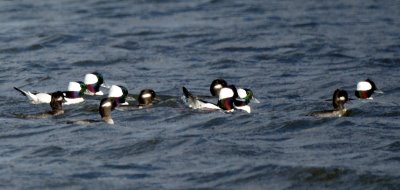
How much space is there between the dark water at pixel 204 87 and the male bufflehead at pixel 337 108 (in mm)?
263

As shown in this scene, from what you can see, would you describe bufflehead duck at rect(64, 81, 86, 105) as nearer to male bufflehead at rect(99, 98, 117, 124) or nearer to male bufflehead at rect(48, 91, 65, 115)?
male bufflehead at rect(48, 91, 65, 115)

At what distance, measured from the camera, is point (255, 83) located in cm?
2477

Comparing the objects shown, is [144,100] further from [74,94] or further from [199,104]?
[74,94]

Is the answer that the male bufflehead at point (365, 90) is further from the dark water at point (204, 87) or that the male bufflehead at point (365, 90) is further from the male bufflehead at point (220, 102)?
the male bufflehead at point (220, 102)

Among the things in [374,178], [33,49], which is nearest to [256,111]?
[374,178]

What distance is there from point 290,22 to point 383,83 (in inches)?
339

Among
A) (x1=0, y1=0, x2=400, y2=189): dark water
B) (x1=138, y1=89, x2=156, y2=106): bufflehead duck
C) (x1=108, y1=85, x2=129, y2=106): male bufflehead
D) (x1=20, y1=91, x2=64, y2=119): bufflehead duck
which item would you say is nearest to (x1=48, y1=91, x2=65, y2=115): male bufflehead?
A: (x1=20, y1=91, x2=64, y2=119): bufflehead duck

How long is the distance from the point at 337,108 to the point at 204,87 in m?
4.70

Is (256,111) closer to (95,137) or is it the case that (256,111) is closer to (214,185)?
(95,137)

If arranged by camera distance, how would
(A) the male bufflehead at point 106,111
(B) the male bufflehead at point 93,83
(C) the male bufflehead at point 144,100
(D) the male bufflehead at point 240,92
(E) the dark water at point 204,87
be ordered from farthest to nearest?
1. (B) the male bufflehead at point 93,83
2. (D) the male bufflehead at point 240,92
3. (C) the male bufflehead at point 144,100
4. (A) the male bufflehead at point 106,111
5. (E) the dark water at point 204,87

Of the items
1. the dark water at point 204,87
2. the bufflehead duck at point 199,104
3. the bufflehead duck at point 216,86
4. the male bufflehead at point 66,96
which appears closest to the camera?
the dark water at point 204,87

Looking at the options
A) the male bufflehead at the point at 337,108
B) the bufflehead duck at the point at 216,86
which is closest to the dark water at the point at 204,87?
the male bufflehead at the point at 337,108

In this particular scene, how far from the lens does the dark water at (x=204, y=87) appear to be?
53.5 ft

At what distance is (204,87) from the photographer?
24.7m
